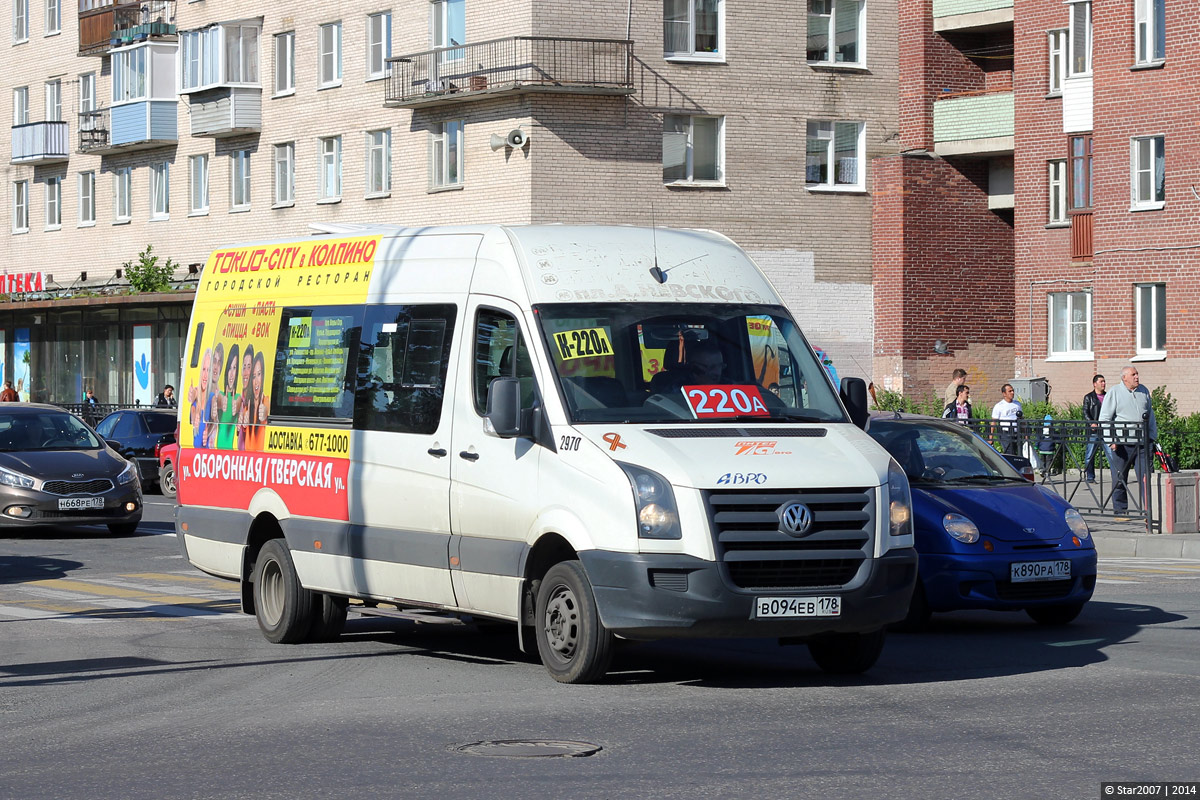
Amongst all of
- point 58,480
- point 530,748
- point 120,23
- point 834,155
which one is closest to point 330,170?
point 120,23

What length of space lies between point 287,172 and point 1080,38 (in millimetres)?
20982

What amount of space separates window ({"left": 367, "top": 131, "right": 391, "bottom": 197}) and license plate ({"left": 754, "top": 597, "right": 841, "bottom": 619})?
37.0 meters

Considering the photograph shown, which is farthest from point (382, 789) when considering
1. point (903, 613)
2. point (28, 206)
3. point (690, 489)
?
point (28, 206)

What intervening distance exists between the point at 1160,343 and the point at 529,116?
14.5 metres

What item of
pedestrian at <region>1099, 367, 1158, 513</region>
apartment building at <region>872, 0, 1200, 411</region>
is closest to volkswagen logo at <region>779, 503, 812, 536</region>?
pedestrian at <region>1099, 367, 1158, 513</region>

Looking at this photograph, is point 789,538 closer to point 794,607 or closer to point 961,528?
point 794,607

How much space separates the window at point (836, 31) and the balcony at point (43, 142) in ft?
88.7

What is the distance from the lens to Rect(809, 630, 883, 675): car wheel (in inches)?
416

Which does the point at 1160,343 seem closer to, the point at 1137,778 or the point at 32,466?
the point at 32,466

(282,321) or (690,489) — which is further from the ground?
(282,321)

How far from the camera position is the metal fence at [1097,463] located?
70.2ft

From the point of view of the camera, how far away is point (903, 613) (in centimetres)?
1012

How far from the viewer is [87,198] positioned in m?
59.8

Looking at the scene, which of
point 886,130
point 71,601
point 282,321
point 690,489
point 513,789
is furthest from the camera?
point 886,130
